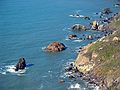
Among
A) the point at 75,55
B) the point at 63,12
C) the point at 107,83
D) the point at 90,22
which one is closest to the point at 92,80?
the point at 107,83

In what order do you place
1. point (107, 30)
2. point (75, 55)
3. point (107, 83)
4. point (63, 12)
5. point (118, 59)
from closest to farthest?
point (107, 83), point (118, 59), point (75, 55), point (107, 30), point (63, 12)

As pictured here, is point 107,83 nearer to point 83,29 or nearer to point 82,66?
point 82,66

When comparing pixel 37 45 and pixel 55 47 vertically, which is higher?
pixel 37 45

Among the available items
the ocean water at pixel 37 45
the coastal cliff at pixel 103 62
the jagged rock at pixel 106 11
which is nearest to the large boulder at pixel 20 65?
the ocean water at pixel 37 45

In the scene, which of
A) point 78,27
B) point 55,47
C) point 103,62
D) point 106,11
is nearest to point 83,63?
point 103,62

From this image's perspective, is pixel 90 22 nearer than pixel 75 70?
No

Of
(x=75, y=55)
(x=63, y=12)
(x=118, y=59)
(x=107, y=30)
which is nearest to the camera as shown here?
(x=118, y=59)

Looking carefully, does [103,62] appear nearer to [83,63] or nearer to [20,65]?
[83,63]
